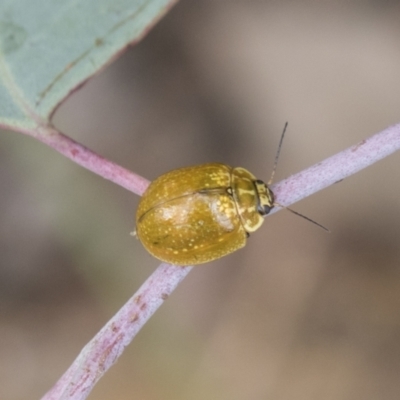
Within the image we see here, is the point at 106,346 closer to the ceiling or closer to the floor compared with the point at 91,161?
closer to the floor

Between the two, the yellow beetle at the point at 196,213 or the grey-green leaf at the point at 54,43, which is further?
the yellow beetle at the point at 196,213

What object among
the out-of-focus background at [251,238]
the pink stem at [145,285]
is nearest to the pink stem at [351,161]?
the pink stem at [145,285]

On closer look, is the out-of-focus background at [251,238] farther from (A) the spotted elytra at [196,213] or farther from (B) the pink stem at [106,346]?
(B) the pink stem at [106,346]

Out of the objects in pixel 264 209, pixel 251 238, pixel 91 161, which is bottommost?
pixel 91 161

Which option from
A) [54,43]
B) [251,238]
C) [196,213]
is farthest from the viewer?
[251,238]

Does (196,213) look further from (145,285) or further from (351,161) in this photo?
(351,161)

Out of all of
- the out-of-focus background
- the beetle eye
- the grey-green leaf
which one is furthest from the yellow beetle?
the out-of-focus background

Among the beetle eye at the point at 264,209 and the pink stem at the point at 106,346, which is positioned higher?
the beetle eye at the point at 264,209

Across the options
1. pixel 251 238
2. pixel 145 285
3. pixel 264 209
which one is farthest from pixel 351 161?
pixel 251 238
